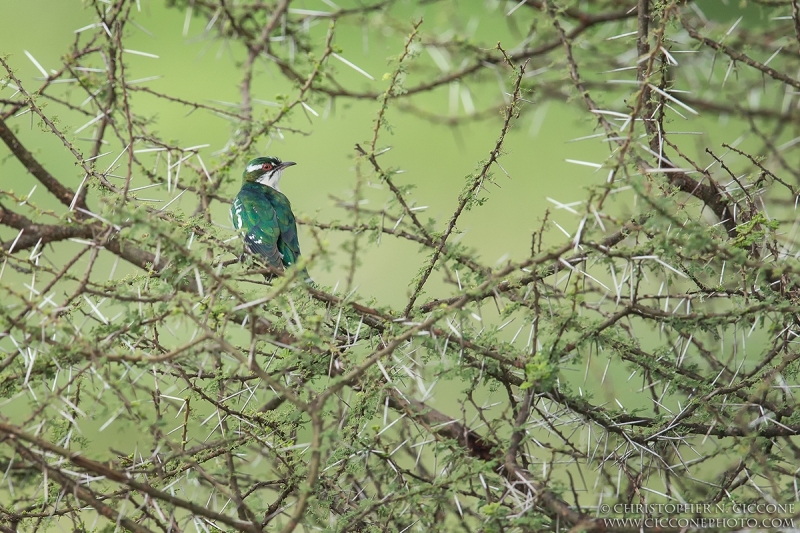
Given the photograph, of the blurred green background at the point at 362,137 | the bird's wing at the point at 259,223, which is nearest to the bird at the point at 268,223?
the bird's wing at the point at 259,223

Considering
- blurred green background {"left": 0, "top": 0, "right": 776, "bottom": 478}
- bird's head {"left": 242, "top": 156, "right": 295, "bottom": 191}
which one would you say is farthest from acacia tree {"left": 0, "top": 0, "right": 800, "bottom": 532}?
blurred green background {"left": 0, "top": 0, "right": 776, "bottom": 478}

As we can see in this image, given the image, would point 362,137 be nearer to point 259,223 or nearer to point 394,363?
point 259,223

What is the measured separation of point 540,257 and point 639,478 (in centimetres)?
91

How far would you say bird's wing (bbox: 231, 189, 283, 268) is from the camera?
5445 mm

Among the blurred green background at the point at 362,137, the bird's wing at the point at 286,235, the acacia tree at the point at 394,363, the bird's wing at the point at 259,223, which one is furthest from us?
the blurred green background at the point at 362,137

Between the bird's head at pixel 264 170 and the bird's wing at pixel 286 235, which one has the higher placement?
the bird's head at pixel 264 170

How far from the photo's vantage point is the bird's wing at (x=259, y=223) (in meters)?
5.45

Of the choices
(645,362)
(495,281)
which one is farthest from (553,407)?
(495,281)

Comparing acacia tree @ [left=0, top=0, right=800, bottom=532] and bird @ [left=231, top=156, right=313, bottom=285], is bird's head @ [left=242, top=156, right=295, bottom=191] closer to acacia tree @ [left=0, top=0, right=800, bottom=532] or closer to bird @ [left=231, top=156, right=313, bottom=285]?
bird @ [left=231, top=156, right=313, bottom=285]

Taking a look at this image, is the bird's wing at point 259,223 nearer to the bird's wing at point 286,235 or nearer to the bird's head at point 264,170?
the bird's wing at point 286,235

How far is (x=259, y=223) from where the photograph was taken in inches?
228

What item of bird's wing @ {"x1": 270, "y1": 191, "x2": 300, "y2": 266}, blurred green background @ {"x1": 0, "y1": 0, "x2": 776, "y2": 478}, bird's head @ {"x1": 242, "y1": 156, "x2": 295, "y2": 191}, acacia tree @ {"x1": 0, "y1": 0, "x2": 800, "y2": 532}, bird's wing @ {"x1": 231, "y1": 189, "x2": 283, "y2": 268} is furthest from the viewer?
blurred green background @ {"x1": 0, "y1": 0, "x2": 776, "y2": 478}

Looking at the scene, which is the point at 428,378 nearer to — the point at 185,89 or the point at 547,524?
the point at 547,524

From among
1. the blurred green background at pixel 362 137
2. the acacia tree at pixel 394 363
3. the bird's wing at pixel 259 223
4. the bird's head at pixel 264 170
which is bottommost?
the acacia tree at pixel 394 363
